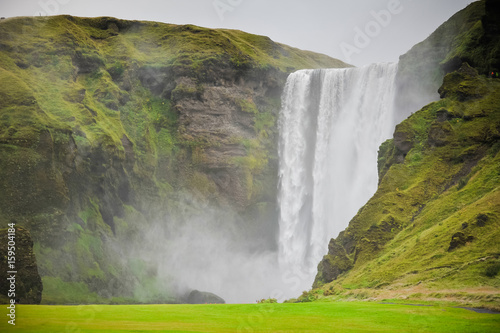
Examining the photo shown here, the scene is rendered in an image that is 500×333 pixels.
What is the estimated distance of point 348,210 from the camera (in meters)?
73.4

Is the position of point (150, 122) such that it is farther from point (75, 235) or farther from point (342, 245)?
point (342, 245)

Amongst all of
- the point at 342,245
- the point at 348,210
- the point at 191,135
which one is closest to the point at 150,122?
the point at 191,135

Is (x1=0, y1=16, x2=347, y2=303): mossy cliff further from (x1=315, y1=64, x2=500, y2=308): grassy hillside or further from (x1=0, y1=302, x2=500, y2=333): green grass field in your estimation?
(x1=0, y1=302, x2=500, y2=333): green grass field

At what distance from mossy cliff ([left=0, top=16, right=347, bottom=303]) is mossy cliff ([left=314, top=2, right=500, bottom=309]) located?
30.5 meters

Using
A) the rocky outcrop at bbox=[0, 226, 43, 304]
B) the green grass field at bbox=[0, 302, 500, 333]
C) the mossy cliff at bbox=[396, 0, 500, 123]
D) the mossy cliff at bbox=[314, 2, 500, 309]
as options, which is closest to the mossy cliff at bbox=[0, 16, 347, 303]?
the rocky outcrop at bbox=[0, 226, 43, 304]

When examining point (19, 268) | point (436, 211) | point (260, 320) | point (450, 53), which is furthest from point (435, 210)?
point (19, 268)

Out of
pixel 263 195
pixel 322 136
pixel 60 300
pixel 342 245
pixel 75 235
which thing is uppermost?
pixel 322 136

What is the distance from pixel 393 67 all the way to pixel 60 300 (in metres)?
53.3

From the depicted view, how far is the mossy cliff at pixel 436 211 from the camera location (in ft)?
103

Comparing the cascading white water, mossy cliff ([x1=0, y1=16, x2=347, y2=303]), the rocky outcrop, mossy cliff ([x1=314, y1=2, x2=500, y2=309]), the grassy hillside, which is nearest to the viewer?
mossy cliff ([x1=314, y1=2, x2=500, y2=309])

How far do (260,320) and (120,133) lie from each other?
5820 cm

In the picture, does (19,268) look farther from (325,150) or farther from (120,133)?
(325,150)

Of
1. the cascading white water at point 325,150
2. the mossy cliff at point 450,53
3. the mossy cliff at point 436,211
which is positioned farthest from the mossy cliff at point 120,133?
the mossy cliff at point 450,53

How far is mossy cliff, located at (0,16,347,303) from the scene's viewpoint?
54.9 m
